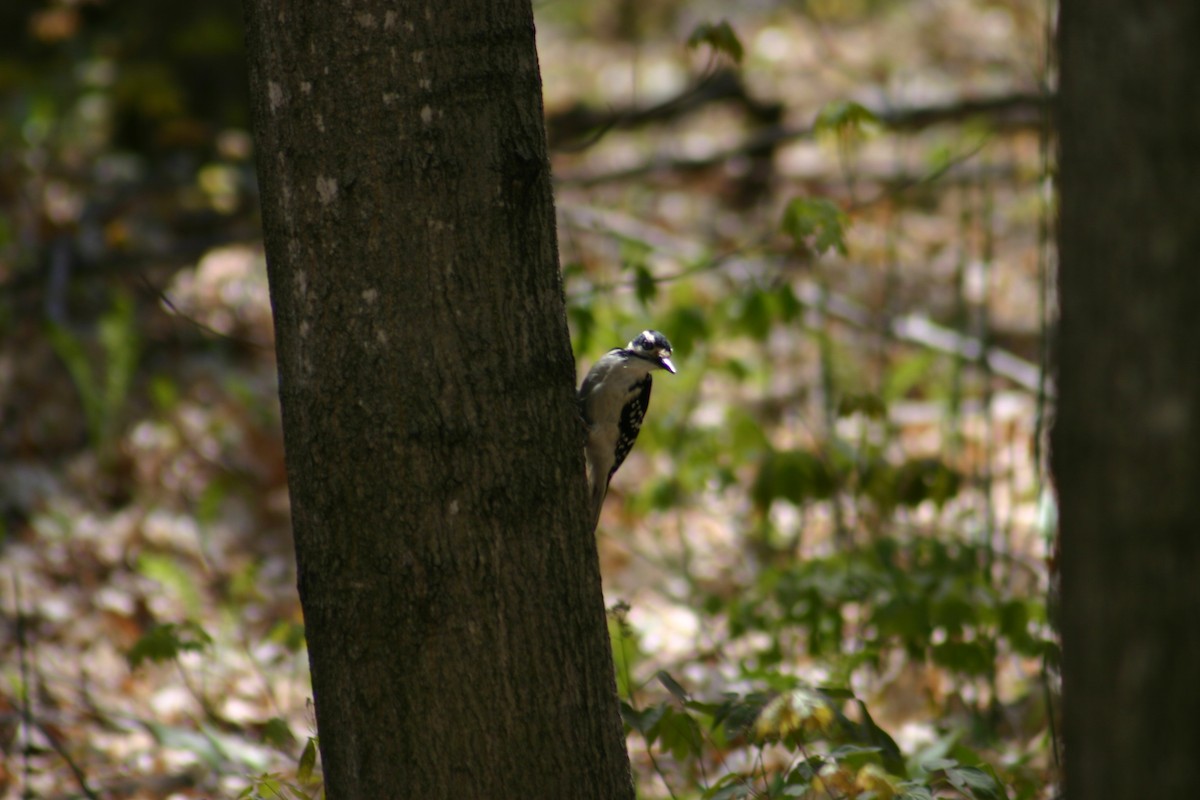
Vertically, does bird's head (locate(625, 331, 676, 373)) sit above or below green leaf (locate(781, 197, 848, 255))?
below

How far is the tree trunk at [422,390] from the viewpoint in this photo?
Answer: 1793mm

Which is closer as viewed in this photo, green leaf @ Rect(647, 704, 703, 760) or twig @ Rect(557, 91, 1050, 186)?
green leaf @ Rect(647, 704, 703, 760)

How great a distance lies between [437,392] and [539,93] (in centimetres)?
54

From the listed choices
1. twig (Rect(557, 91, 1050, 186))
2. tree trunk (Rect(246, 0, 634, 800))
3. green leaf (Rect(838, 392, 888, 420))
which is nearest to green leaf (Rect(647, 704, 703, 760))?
tree trunk (Rect(246, 0, 634, 800))

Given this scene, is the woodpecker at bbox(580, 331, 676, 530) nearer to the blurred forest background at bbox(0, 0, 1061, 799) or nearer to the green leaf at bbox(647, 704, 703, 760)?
the blurred forest background at bbox(0, 0, 1061, 799)

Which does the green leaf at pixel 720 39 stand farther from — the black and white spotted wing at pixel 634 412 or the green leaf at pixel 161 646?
the green leaf at pixel 161 646

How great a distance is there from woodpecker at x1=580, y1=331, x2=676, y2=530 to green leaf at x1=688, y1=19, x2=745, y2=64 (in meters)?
0.79

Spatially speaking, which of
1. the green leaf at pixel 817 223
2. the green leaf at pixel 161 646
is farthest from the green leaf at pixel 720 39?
the green leaf at pixel 161 646

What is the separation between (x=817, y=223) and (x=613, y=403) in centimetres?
92

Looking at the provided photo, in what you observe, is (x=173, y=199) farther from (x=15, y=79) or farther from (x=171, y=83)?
(x=15, y=79)

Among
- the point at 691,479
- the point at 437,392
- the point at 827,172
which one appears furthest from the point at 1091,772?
the point at 827,172

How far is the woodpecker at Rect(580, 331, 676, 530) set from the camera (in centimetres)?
335

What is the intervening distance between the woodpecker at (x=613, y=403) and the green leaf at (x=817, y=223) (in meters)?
0.56

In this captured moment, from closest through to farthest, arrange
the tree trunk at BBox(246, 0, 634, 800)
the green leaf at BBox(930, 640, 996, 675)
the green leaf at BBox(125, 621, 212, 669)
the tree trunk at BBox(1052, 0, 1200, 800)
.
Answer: the tree trunk at BBox(1052, 0, 1200, 800), the tree trunk at BBox(246, 0, 634, 800), the green leaf at BBox(125, 621, 212, 669), the green leaf at BBox(930, 640, 996, 675)
